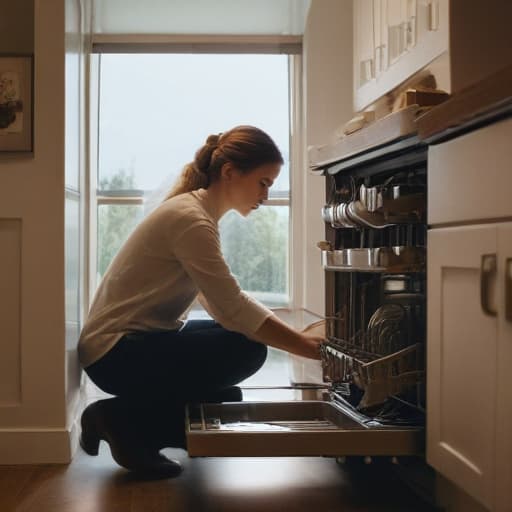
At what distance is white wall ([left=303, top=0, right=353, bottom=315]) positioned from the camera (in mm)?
3250

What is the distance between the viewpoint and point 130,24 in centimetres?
331

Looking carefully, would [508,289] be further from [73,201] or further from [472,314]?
[73,201]

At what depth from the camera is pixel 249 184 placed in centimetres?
231

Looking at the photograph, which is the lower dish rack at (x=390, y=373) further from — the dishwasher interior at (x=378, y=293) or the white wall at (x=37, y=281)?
the white wall at (x=37, y=281)

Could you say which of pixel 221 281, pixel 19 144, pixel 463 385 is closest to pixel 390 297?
pixel 221 281

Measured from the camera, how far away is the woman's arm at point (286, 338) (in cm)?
212

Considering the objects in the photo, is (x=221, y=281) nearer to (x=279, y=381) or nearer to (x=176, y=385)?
(x=176, y=385)

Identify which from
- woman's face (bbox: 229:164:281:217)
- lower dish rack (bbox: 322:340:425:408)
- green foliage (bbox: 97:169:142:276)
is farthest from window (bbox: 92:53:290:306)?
lower dish rack (bbox: 322:340:425:408)

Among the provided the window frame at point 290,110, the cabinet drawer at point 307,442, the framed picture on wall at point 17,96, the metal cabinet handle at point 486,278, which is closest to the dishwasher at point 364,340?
the cabinet drawer at point 307,442

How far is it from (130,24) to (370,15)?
1.16 meters

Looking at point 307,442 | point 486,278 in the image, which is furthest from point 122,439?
point 486,278

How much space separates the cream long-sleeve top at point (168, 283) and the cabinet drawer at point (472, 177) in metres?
0.69

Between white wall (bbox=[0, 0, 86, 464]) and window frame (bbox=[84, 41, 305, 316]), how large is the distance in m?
0.87

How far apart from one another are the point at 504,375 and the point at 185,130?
7.70 ft
